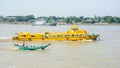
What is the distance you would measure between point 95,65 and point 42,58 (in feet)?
20.8

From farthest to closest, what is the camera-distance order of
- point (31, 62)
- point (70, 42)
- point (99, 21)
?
point (99, 21) → point (70, 42) → point (31, 62)

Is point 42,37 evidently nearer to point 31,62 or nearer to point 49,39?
point 49,39

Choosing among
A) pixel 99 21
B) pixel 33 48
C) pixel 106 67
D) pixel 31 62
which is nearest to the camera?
pixel 106 67

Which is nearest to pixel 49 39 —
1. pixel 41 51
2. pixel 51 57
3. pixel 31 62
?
pixel 41 51

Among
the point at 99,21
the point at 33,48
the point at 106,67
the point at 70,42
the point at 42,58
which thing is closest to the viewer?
the point at 106,67

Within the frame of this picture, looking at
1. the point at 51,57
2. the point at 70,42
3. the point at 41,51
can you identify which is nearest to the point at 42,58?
the point at 51,57

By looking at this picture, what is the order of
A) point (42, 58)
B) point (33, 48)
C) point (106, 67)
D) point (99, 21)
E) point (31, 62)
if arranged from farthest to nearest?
point (99, 21) → point (33, 48) → point (42, 58) → point (31, 62) → point (106, 67)

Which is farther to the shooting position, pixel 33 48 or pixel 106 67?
pixel 33 48

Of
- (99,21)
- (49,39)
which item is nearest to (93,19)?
(99,21)

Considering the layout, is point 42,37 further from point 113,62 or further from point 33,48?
point 113,62

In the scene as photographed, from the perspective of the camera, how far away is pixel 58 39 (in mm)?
50469

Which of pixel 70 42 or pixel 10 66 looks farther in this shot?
pixel 70 42

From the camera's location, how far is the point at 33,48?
119 ft

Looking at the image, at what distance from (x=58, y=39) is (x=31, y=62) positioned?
70.9ft
